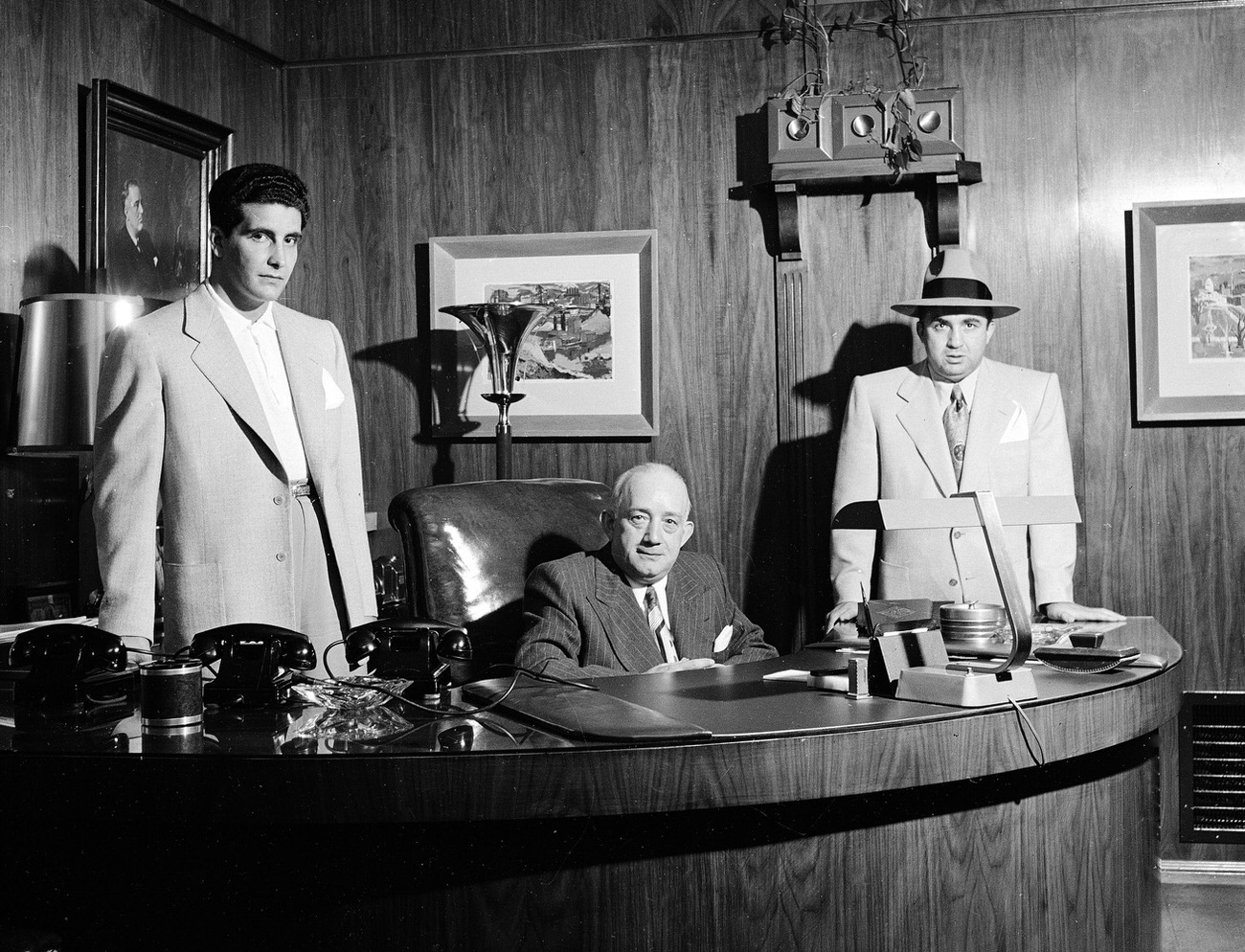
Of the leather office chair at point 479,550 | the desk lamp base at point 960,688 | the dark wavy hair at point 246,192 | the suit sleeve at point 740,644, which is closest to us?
the desk lamp base at point 960,688

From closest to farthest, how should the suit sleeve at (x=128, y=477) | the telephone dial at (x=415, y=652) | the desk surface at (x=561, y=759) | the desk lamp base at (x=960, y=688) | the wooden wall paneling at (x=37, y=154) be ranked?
the desk surface at (x=561, y=759)
the desk lamp base at (x=960, y=688)
the telephone dial at (x=415, y=652)
the suit sleeve at (x=128, y=477)
the wooden wall paneling at (x=37, y=154)

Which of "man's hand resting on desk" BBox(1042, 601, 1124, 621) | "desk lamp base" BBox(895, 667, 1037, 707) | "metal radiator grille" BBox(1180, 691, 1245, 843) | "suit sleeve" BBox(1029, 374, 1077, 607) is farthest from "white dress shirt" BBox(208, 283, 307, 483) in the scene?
"metal radiator grille" BBox(1180, 691, 1245, 843)

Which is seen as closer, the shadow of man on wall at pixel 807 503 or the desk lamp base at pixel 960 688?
the desk lamp base at pixel 960 688

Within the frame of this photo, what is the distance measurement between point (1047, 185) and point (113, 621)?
3212mm

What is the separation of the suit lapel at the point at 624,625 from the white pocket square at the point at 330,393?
2.17 ft

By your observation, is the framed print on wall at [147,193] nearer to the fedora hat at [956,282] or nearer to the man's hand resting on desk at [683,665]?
the man's hand resting on desk at [683,665]

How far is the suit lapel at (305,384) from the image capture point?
98.3 inches

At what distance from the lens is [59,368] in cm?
291

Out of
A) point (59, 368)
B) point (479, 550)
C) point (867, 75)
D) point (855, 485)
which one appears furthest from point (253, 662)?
point (867, 75)

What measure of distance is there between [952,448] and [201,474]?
2.12m

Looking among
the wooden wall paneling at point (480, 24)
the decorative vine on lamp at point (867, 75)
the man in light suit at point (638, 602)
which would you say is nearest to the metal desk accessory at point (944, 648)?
the man in light suit at point (638, 602)

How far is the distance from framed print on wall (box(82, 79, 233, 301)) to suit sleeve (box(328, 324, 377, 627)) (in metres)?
1.06

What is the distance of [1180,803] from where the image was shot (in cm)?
399

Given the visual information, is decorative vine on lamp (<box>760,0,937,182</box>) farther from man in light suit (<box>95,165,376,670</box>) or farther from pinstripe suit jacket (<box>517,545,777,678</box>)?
man in light suit (<box>95,165,376,670</box>)
